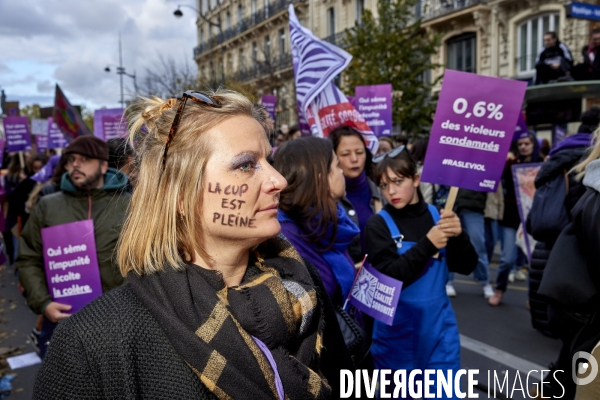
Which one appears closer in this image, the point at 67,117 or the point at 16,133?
the point at 67,117

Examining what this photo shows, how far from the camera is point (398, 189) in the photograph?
3166mm

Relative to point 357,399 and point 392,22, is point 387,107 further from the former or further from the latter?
point 392,22

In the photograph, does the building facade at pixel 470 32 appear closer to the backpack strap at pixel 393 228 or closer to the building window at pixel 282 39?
the building window at pixel 282 39

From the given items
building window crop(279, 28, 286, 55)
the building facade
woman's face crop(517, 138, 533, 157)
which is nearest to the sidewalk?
woman's face crop(517, 138, 533, 157)

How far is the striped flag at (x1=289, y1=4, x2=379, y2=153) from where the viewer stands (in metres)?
5.89

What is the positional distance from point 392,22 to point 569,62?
959 cm

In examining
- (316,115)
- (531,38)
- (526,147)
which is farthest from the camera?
(531,38)

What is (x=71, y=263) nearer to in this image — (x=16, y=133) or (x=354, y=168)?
(x=354, y=168)

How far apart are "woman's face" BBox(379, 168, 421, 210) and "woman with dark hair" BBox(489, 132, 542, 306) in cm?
369

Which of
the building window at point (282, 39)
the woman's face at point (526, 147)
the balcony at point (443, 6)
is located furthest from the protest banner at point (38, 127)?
the building window at point (282, 39)

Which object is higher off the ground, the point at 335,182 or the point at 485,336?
the point at 335,182

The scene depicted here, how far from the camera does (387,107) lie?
26.9 feet

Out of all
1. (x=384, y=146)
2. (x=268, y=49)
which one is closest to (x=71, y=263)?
(x=384, y=146)

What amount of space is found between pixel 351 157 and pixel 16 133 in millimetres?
9054
